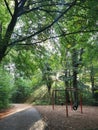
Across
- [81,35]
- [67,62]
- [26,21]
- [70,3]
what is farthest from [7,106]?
[70,3]

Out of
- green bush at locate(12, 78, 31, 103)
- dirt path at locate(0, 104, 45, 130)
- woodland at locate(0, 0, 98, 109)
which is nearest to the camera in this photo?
woodland at locate(0, 0, 98, 109)

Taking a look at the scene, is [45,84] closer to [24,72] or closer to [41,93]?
[41,93]

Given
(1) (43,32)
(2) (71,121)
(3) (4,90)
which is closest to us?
(1) (43,32)

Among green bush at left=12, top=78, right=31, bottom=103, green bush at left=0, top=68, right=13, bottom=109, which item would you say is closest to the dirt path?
green bush at left=0, top=68, right=13, bottom=109

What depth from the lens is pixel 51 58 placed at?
1430 cm

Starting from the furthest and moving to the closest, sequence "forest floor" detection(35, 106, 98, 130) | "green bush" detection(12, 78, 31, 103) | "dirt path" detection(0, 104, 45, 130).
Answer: "green bush" detection(12, 78, 31, 103) < "dirt path" detection(0, 104, 45, 130) < "forest floor" detection(35, 106, 98, 130)

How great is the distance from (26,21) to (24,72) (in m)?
2.78

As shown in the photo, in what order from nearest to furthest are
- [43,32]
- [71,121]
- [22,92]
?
[43,32] < [71,121] < [22,92]

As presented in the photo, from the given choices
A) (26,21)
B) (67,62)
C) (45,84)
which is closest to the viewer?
(26,21)

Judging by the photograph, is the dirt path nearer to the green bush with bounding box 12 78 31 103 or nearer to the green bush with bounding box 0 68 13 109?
the green bush with bounding box 0 68 13 109

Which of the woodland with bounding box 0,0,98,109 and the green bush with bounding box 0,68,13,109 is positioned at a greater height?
the woodland with bounding box 0,0,98,109

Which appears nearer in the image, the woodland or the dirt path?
the woodland

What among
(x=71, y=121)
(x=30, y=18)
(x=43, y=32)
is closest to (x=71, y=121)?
(x=71, y=121)

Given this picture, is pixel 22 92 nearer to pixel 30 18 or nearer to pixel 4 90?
pixel 4 90
